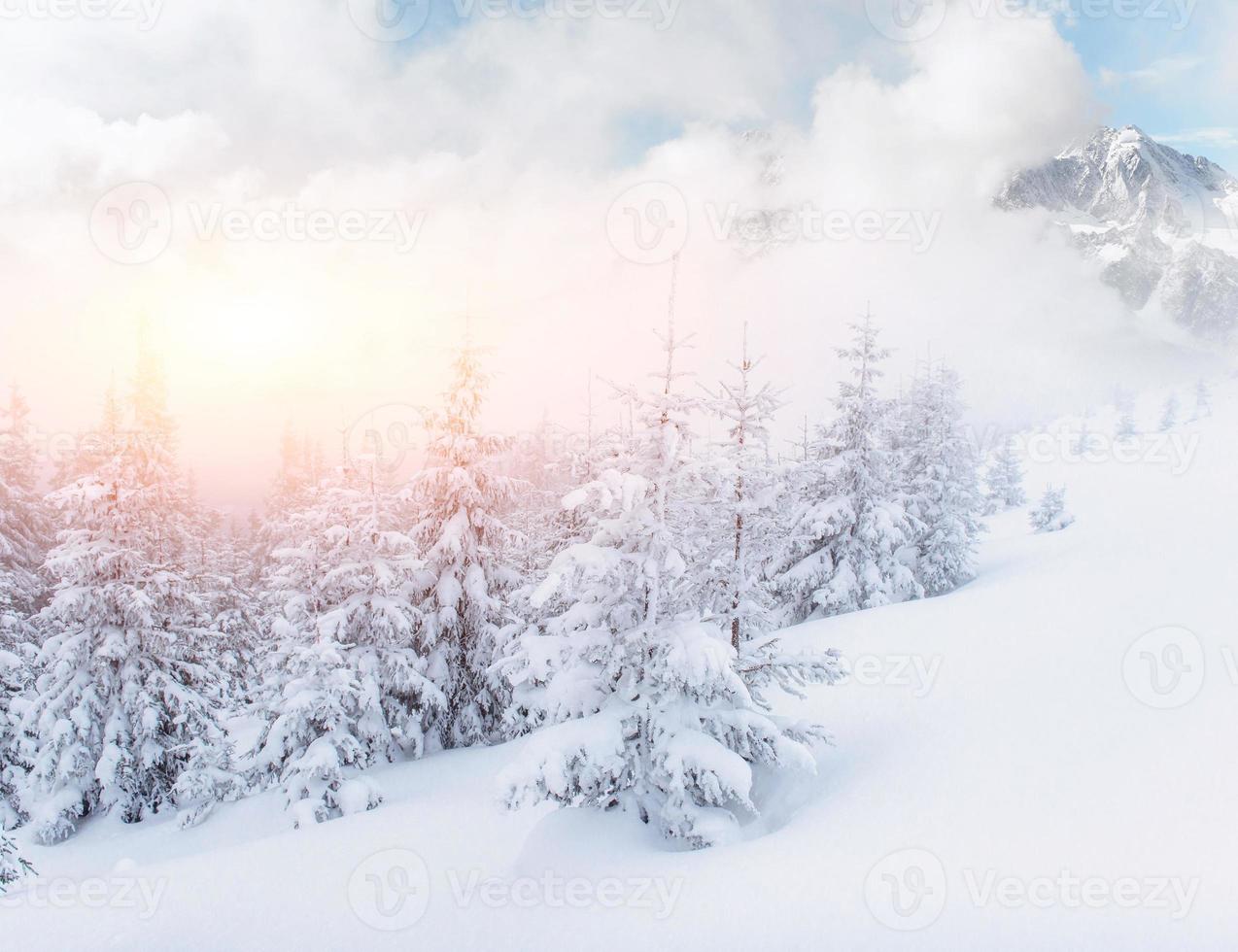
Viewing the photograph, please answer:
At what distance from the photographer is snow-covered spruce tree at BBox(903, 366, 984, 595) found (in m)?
27.1

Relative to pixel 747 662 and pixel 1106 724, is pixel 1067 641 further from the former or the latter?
pixel 747 662

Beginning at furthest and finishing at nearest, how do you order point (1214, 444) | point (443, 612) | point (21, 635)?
point (1214, 444) → point (21, 635) → point (443, 612)

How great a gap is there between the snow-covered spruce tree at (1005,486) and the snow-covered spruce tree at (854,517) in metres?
47.8

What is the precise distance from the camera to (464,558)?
18.5 m

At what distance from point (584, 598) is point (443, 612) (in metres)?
9.68

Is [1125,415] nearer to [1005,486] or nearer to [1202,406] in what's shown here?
[1202,406]

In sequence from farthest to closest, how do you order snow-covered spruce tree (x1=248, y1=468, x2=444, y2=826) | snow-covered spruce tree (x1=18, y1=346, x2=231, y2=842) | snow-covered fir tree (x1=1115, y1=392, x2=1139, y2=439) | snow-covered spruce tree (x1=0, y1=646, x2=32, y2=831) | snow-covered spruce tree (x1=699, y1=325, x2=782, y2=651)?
1. snow-covered fir tree (x1=1115, y1=392, x2=1139, y2=439)
2. snow-covered spruce tree (x1=0, y1=646, x2=32, y2=831)
3. snow-covered spruce tree (x1=18, y1=346, x2=231, y2=842)
4. snow-covered spruce tree (x1=248, y1=468, x2=444, y2=826)
5. snow-covered spruce tree (x1=699, y1=325, x2=782, y2=651)

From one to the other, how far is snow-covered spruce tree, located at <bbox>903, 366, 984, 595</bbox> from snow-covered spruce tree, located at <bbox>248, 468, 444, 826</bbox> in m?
19.6

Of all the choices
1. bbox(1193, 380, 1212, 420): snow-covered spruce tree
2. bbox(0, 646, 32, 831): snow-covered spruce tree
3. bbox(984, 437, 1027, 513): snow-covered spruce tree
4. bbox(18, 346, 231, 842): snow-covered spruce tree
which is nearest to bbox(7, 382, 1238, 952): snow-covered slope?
bbox(18, 346, 231, 842): snow-covered spruce tree

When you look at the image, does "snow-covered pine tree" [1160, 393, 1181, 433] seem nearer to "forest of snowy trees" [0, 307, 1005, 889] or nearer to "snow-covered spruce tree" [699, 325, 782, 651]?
"forest of snowy trees" [0, 307, 1005, 889]

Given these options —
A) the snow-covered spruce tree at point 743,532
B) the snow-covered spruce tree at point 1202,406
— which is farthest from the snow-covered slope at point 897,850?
the snow-covered spruce tree at point 1202,406

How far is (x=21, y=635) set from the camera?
71.6 feet

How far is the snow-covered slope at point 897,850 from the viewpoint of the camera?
6.20 meters

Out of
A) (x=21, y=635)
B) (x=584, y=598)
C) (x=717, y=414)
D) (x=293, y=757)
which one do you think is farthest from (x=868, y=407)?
(x=21, y=635)
